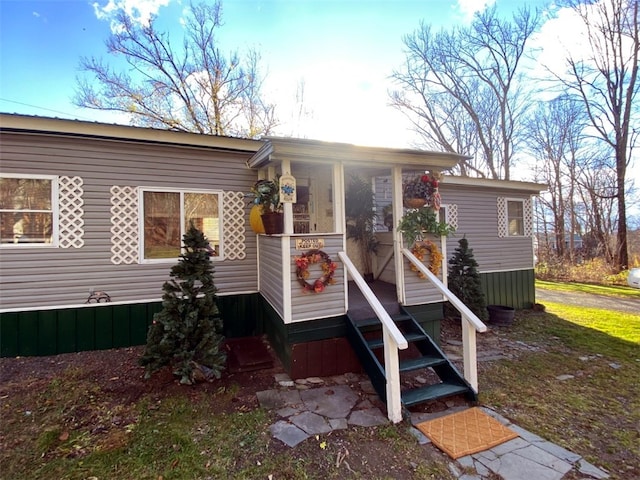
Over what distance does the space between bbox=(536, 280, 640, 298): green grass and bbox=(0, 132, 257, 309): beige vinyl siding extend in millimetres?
11664

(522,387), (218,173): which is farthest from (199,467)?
(218,173)

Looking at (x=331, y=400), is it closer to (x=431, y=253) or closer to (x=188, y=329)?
(x=188, y=329)

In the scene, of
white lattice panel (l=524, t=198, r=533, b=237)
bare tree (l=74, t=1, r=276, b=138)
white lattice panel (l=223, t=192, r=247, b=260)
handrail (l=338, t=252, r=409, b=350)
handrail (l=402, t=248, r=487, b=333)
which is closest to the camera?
handrail (l=338, t=252, r=409, b=350)

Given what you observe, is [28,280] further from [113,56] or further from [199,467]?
[113,56]

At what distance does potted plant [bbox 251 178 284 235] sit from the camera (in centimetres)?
401

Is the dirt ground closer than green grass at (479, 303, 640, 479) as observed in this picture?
No

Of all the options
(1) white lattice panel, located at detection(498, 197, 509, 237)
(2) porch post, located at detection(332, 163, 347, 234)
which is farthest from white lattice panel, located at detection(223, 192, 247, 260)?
(1) white lattice panel, located at detection(498, 197, 509, 237)

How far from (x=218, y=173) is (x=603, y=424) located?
5555mm

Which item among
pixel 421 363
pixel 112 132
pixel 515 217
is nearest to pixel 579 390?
pixel 421 363

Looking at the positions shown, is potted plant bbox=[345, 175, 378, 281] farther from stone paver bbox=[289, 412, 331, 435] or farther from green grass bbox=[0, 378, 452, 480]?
green grass bbox=[0, 378, 452, 480]

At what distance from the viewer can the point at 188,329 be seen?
3.51 m

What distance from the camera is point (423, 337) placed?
3.67 metres

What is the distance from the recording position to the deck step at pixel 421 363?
321 centimetres

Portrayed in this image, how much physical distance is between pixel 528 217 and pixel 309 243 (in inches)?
286
